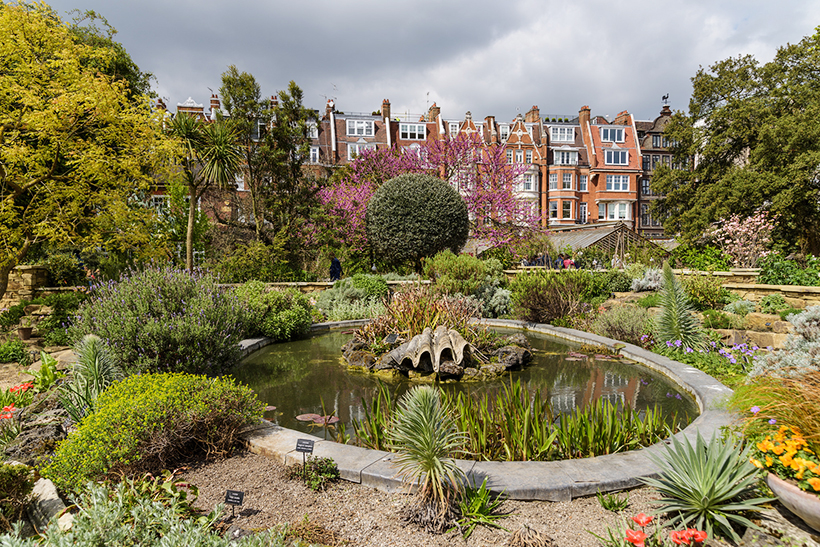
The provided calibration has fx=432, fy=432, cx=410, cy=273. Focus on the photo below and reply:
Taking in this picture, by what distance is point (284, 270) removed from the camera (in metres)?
16.8

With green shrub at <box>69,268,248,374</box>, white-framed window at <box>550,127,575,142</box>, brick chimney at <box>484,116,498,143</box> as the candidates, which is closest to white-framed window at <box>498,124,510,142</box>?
brick chimney at <box>484,116,498,143</box>

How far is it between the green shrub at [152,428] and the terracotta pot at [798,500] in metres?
3.68

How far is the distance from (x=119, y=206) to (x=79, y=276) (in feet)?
17.3

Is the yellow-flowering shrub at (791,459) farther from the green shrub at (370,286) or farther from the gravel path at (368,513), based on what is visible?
the green shrub at (370,286)

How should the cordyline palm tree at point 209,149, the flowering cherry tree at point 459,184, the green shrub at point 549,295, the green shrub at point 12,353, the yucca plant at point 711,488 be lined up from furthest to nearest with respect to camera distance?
the flowering cherry tree at point 459,184 → the cordyline palm tree at point 209,149 → the green shrub at point 549,295 → the green shrub at point 12,353 → the yucca plant at point 711,488

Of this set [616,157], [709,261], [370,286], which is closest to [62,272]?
[370,286]

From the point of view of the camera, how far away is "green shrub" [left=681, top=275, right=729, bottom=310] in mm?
8445

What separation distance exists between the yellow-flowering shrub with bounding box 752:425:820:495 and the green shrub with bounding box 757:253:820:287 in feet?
26.7

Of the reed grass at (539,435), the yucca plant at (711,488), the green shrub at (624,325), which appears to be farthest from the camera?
the green shrub at (624,325)

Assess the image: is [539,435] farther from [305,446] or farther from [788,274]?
[788,274]

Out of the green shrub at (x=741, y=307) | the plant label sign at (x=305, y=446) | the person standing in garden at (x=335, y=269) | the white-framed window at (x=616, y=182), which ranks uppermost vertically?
the white-framed window at (x=616, y=182)

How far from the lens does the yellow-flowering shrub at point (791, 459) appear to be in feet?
7.04

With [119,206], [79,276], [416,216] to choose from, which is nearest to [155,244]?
[119,206]

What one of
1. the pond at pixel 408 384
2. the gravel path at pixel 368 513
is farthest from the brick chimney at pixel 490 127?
the gravel path at pixel 368 513
